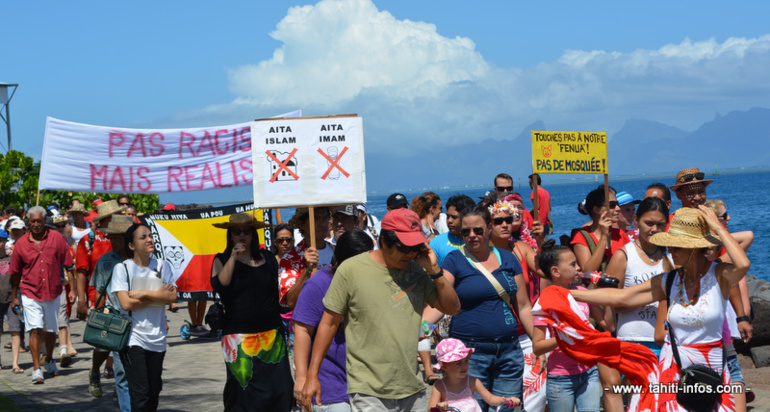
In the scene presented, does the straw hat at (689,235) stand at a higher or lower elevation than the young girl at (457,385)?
higher

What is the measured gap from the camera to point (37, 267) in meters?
11.6

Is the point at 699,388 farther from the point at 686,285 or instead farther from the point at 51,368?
the point at 51,368

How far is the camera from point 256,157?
768 centimetres

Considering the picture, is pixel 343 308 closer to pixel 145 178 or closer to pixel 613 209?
pixel 613 209

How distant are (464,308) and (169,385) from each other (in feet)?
17.6

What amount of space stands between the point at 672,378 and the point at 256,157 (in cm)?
387

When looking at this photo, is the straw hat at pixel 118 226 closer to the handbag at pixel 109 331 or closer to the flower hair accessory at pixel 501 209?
the handbag at pixel 109 331

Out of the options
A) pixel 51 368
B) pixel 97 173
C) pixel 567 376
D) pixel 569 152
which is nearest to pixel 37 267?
pixel 51 368

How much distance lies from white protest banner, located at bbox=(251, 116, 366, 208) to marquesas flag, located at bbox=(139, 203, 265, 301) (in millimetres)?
5906

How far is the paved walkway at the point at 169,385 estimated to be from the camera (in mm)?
9648

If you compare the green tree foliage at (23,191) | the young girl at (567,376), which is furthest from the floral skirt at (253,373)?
the green tree foliage at (23,191)

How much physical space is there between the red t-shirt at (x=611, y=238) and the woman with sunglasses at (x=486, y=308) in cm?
140

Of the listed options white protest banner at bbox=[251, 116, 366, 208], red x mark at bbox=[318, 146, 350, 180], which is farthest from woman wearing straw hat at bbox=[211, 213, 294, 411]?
red x mark at bbox=[318, 146, 350, 180]

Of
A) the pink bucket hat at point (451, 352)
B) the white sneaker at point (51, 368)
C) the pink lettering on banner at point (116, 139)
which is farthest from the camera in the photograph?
the white sneaker at point (51, 368)
